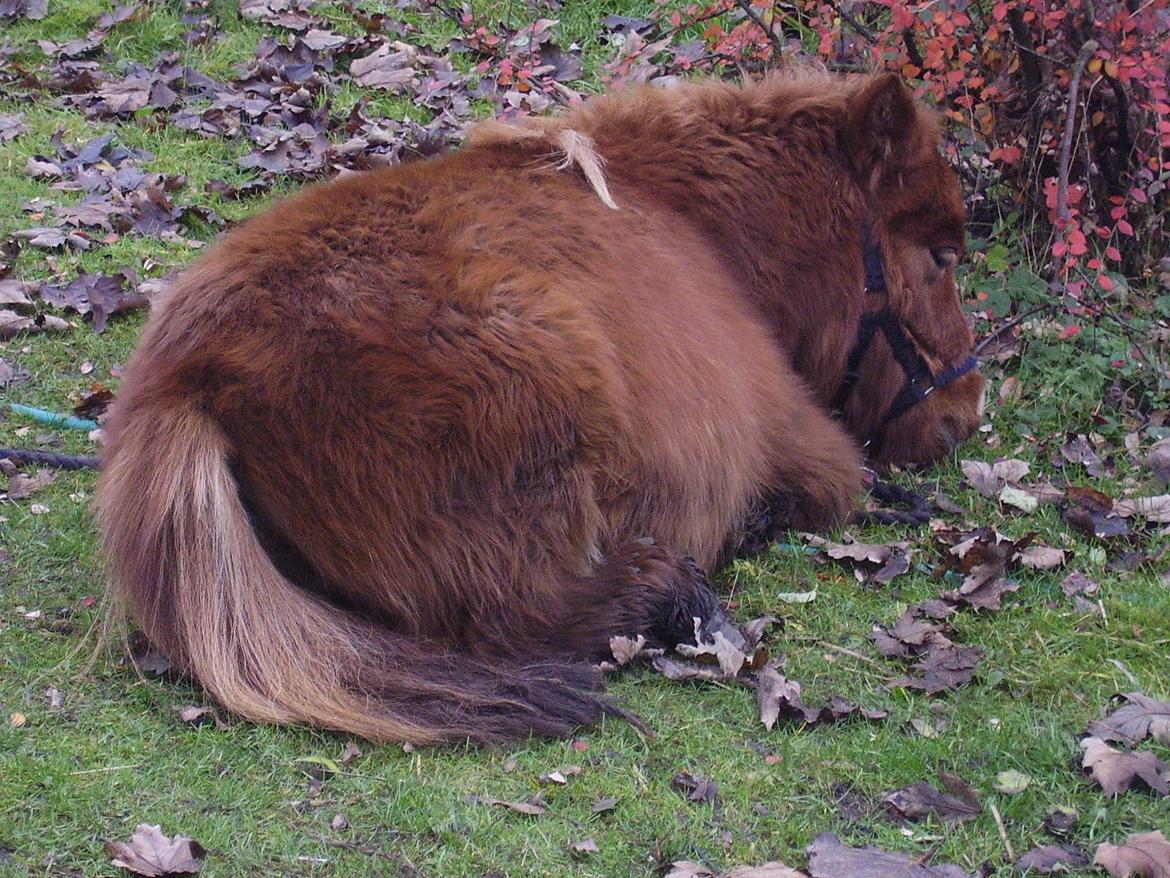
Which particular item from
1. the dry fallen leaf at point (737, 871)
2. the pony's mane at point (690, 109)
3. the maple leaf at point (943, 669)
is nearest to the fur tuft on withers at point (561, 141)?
the pony's mane at point (690, 109)

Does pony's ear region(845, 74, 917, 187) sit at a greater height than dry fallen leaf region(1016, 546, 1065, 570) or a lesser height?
greater

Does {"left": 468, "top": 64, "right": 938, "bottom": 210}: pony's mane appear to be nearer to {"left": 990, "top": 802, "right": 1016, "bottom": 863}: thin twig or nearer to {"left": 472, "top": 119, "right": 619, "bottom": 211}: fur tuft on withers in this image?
{"left": 472, "top": 119, "right": 619, "bottom": 211}: fur tuft on withers

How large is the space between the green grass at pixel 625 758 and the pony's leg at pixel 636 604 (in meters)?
0.14

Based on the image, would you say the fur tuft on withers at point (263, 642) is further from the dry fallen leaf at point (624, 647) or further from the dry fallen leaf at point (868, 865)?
the dry fallen leaf at point (868, 865)

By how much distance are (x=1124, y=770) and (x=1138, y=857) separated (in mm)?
312

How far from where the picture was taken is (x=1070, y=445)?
15.2 ft

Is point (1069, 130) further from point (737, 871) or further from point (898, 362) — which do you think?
point (737, 871)

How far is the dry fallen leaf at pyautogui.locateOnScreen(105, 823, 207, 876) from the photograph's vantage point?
8.42 ft

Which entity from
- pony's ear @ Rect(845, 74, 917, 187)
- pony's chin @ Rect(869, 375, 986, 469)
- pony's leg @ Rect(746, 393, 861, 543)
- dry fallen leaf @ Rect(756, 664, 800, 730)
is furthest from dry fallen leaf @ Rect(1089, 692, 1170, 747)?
pony's ear @ Rect(845, 74, 917, 187)

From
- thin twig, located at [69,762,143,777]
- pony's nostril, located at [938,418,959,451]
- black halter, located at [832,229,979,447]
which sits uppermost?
black halter, located at [832,229,979,447]

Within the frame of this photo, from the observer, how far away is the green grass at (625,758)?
2.71 m

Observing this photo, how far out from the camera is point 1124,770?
2812 millimetres

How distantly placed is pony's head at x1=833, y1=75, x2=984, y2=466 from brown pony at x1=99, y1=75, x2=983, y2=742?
6cm

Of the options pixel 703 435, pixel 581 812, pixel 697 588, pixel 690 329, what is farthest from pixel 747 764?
pixel 690 329
